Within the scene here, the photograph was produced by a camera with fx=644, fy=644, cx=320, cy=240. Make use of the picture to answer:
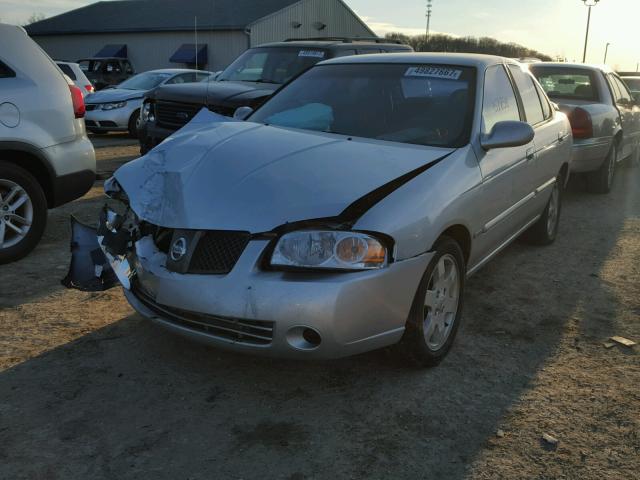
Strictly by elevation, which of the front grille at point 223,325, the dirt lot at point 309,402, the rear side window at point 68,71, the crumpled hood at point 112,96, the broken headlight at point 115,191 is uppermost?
the broken headlight at point 115,191

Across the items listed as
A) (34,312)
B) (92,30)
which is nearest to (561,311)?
(34,312)

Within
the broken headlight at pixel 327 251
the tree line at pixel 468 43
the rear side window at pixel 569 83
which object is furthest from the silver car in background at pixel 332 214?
the tree line at pixel 468 43

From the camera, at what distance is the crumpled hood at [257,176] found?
2939mm

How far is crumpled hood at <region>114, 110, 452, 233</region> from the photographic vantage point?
116 inches

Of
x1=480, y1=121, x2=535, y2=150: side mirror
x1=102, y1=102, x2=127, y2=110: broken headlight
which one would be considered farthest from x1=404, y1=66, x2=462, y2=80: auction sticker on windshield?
x1=102, y1=102, x2=127, y2=110: broken headlight

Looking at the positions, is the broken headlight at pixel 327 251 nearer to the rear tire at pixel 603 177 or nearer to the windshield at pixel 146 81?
the rear tire at pixel 603 177

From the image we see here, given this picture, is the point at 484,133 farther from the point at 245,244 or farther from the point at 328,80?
the point at 245,244

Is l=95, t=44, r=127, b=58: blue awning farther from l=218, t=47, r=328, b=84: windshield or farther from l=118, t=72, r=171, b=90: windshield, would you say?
l=218, t=47, r=328, b=84: windshield

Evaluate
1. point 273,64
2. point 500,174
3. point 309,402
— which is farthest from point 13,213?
point 273,64

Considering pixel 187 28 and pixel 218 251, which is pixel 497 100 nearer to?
pixel 218 251

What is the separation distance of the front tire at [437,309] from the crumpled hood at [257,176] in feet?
1.65

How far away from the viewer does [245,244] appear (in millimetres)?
2873

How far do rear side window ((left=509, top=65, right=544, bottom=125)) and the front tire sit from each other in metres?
2.01

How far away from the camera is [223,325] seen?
2.92m
